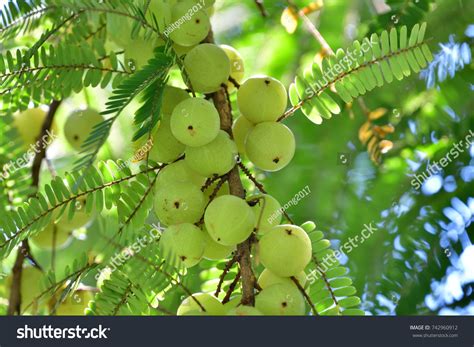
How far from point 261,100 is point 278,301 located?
30cm

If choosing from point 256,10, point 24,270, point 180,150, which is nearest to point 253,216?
point 180,150

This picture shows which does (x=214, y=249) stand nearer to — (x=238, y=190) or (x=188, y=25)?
(x=238, y=190)

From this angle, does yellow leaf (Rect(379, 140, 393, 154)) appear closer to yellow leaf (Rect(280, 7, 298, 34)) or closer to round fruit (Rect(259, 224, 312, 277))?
yellow leaf (Rect(280, 7, 298, 34))

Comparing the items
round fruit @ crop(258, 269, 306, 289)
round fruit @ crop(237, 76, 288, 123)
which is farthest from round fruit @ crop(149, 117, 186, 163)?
round fruit @ crop(258, 269, 306, 289)

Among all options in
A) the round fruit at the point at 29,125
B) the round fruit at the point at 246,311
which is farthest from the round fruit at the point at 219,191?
the round fruit at the point at 29,125

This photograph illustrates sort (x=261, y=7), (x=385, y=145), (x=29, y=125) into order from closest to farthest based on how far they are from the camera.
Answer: (x=385, y=145) < (x=29, y=125) < (x=261, y=7)

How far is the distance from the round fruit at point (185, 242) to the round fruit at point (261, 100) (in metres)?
0.19

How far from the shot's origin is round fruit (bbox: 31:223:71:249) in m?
1.37

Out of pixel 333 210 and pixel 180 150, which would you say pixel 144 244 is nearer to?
pixel 180 150

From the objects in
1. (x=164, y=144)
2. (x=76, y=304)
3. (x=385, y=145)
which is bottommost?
(x=385, y=145)

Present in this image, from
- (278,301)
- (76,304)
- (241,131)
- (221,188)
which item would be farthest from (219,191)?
(76,304)

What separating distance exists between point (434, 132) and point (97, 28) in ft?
2.40

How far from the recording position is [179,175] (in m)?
1.02

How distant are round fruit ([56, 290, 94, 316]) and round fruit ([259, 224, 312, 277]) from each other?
1.39ft
